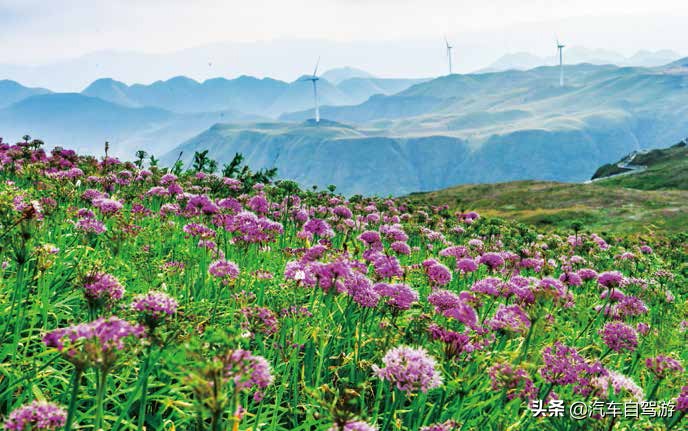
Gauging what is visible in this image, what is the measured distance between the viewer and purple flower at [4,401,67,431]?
2.52 metres

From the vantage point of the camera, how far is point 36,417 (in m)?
2.70

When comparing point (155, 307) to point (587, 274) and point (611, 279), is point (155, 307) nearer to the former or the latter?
point (611, 279)

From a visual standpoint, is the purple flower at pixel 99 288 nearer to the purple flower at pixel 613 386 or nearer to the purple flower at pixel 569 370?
the purple flower at pixel 569 370

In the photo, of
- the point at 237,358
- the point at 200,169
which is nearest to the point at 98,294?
the point at 237,358

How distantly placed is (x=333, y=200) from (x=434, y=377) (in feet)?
40.6

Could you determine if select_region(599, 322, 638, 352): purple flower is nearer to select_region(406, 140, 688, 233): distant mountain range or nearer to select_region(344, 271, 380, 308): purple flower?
select_region(344, 271, 380, 308): purple flower

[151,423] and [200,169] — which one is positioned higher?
[200,169]

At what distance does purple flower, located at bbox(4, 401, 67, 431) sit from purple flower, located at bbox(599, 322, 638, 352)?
592 cm

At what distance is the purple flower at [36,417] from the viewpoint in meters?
2.52

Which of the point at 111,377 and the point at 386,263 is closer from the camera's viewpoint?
the point at 111,377

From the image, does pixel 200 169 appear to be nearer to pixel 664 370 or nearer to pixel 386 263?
pixel 386 263

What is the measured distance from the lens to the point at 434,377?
3.56m

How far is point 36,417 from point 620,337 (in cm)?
617

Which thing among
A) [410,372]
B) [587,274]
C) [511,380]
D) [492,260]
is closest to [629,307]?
[587,274]
